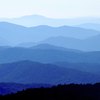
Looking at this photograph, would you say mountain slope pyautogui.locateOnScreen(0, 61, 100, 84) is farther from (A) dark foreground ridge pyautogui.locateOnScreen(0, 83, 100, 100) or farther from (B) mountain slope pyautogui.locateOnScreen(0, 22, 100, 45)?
(B) mountain slope pyautogui.locateOnScreen(0, 22, 100, 45)

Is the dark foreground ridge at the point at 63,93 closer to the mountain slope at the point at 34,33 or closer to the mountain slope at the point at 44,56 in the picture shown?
the mountain slope at the point at 44,56

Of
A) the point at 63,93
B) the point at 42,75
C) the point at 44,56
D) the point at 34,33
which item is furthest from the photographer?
the point at 34,33

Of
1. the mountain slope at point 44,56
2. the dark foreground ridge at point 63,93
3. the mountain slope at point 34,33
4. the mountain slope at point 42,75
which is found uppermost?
the mountain slope at point 34,33

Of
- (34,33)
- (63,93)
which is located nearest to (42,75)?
(63,93)

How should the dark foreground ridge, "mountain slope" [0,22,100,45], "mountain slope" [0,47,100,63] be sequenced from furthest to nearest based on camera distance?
"mountain slope" [0,22,100,45], "mountain slope" [0,47,100,63], the dark foreground ridge

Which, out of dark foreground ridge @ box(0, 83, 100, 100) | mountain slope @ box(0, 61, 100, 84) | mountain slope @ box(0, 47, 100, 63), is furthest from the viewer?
mountain slope @ box(0, 47, 100, 63)

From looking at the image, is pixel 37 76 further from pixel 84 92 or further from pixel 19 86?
pixel 84 92

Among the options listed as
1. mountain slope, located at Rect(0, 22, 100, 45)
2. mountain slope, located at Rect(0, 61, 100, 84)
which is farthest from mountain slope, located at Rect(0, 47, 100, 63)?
mountain slope, located at Rect(0, 22, 100, 45)

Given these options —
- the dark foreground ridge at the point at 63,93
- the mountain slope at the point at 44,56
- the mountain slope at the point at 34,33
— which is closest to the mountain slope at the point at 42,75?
the mountain slope at the point at 44,56

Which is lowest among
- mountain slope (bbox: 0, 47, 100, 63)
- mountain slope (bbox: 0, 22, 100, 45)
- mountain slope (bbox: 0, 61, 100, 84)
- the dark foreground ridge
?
the dark foreground ridge

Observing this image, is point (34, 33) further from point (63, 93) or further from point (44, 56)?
point (63, 93)
